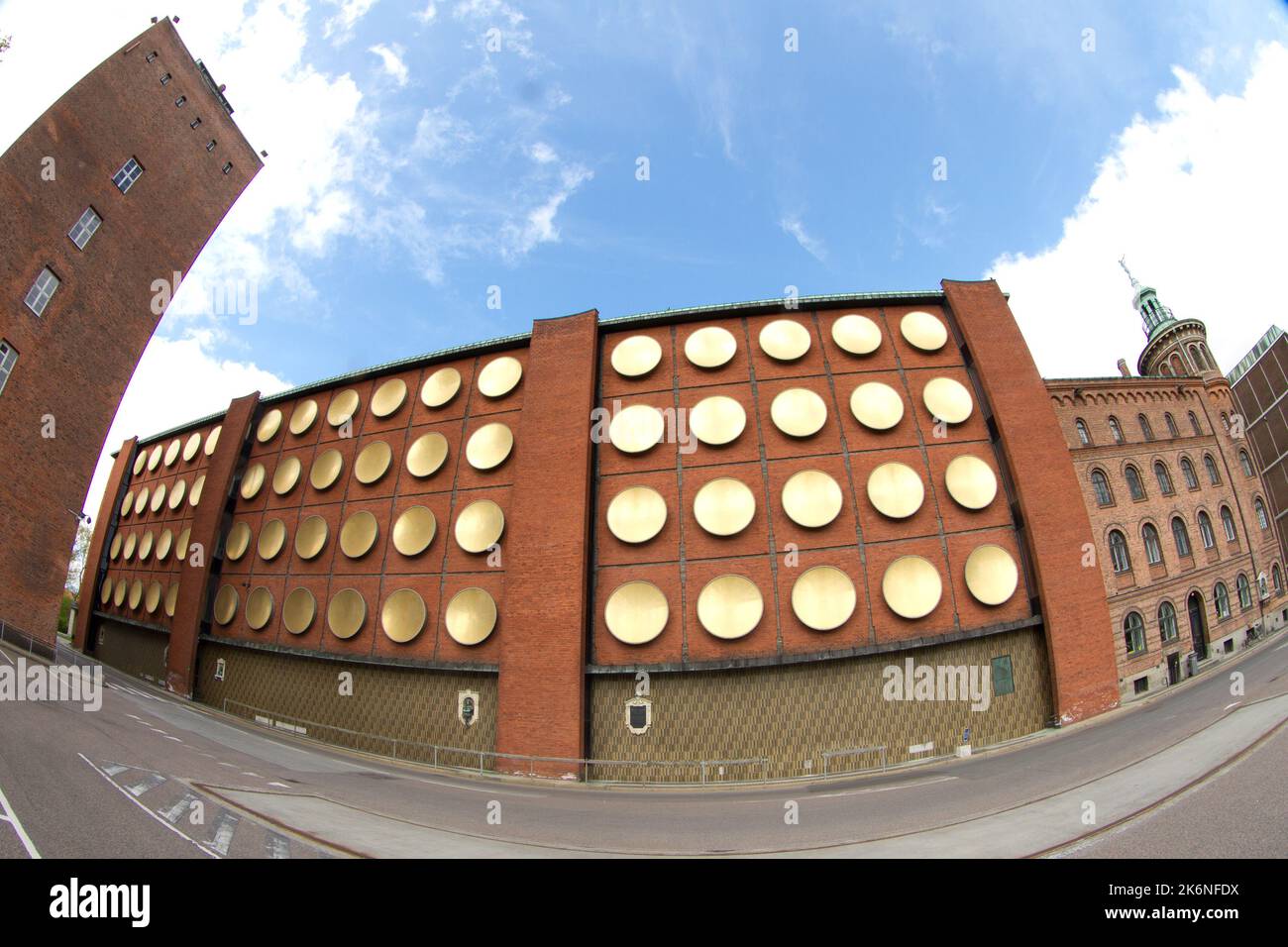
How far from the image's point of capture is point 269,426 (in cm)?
2489

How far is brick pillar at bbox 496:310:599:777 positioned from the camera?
587 inches

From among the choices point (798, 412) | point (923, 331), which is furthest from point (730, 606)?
point (923, 331)

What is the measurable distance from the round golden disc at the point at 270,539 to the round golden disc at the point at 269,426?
16.7 feet

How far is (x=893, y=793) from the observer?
11.9 metres

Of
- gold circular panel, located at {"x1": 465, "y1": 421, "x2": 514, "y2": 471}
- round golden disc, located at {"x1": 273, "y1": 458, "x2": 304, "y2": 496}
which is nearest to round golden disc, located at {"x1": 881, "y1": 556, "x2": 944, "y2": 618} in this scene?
gold circular panel, located at {"x1": 465, "y1": 421, "x2": 514, "y2": 471}

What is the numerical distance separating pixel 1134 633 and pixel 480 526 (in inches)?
1039

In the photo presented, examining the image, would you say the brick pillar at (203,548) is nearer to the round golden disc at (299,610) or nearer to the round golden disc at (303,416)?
the round golden disc at (303,416)

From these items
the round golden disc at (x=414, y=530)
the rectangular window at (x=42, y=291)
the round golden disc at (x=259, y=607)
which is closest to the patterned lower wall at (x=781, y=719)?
the round golden disc at (x=414, y=530)

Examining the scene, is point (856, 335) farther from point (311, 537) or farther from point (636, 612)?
point (311, 537)

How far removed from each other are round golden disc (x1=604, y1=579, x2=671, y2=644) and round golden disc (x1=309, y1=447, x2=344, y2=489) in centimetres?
1358

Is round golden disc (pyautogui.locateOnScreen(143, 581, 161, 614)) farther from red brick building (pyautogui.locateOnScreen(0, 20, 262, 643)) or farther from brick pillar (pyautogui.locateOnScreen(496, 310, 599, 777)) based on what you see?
brick pillar (pyautogui.locateOnScreen(496, 310, 599, 777))

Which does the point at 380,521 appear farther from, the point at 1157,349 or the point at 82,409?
the point at 1157,349

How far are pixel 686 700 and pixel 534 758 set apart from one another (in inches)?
189

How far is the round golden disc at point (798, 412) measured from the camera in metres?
17.3
